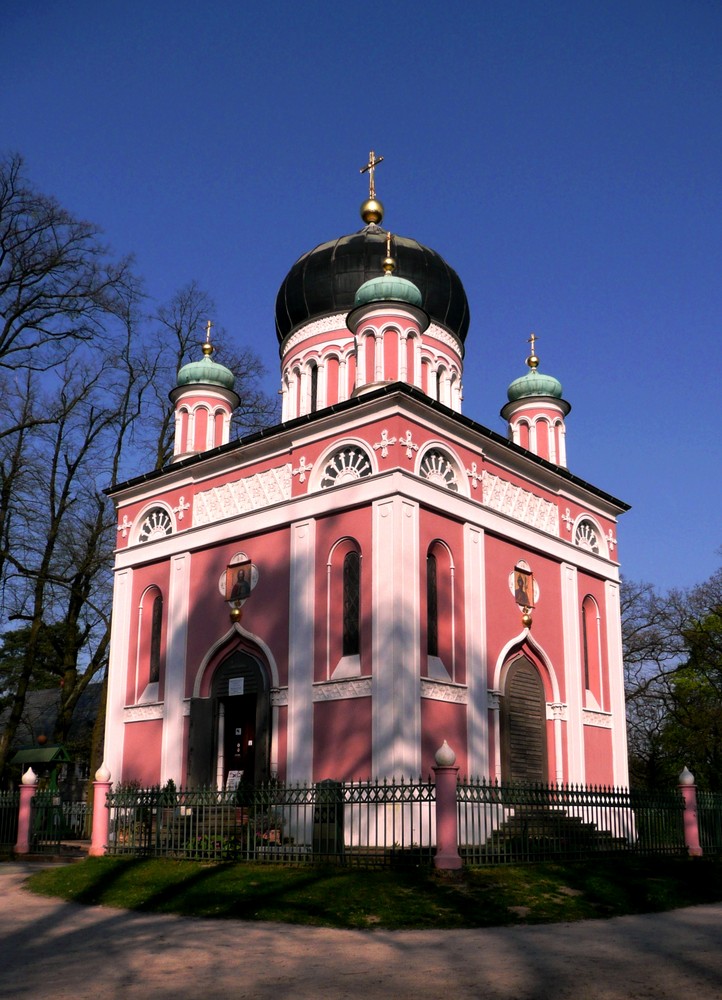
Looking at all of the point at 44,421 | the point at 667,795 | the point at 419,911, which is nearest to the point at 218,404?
the point at 44,421

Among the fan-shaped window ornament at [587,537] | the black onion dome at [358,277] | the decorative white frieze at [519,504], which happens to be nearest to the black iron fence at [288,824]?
the decorative white frieze at [519,504]

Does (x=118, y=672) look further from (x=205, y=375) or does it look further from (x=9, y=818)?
(x=205, y=375)

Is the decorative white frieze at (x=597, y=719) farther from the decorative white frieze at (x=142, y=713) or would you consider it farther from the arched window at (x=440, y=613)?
the decorative white frieze at (x=142, y=713)

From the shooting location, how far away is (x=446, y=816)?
40.0 ft

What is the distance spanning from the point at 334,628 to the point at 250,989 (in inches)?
361

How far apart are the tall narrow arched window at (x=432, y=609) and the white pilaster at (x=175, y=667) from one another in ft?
17.3

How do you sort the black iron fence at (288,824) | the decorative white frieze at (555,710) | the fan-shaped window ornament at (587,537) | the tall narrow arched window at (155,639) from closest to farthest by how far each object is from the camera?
1. the black iron fence at (288,824)
2. the decorative white frieze at (555,710)
3. the tall narrow arched window at (155,639)
4. the fan-shaped window ornament at (587,537)

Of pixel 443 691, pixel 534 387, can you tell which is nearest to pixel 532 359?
pixel 534 387

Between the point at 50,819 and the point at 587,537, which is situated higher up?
the point at 587,537

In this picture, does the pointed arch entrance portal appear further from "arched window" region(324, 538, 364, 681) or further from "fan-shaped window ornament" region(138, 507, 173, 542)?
"fan-shaped window ornament" region(138, 507, 173, 542)

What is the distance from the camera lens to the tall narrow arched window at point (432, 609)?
1597cm

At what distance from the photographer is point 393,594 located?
49.9 feet

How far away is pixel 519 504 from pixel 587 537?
2.84 meters

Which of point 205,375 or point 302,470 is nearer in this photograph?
point 302,470
